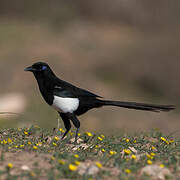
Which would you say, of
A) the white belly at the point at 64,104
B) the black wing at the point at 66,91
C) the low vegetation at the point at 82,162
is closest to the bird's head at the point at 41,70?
the black wing at the point at 66,91

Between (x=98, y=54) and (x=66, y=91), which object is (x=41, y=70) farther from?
(x=98, y=54)

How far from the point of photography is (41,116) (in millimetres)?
11391

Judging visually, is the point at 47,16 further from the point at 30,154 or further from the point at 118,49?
the point at 30,154

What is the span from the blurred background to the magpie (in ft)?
19.1

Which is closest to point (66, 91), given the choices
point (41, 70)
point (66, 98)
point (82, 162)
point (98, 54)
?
point (66, 98)

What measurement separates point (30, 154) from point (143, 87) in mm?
11181

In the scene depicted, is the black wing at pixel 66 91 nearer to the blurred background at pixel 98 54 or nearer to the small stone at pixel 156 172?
the small stone at pixel 156 172

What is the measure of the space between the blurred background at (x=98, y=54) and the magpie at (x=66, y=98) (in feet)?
19.1

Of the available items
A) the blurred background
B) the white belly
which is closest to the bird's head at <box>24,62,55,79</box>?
the white belly

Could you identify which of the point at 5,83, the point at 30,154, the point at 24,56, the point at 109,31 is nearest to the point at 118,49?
the point at 109,31

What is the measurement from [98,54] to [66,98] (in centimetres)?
1120

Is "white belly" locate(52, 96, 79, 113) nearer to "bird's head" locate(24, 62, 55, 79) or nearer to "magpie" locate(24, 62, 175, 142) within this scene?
"magpie" locate(24, 62, 175, 142)

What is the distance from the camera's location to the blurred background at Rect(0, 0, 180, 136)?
12543 millimetres

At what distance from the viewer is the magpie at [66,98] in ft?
15.7
